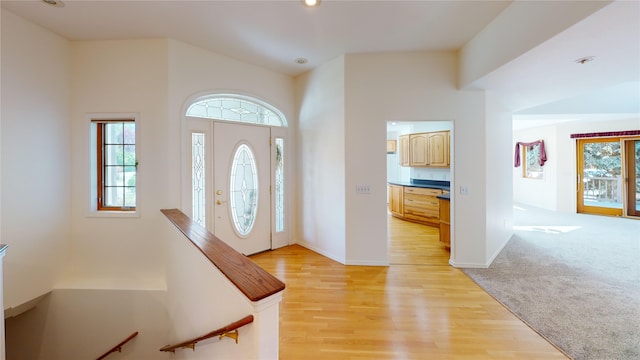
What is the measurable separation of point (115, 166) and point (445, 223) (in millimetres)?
4875

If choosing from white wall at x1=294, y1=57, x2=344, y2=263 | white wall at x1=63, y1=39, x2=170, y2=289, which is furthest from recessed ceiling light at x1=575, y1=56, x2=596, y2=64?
white wall at x1=63, y1=39, x2=170, y2=289

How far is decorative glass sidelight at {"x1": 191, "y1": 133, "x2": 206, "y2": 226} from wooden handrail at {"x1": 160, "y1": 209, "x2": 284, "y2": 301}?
1.38 m

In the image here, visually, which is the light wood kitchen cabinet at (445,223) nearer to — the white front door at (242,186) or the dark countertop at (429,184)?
the dark countertop at (429,184)

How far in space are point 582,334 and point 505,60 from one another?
8.37 ft

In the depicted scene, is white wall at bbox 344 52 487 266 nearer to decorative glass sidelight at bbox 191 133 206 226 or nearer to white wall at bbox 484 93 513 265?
white wall at bbox 484 93 513 265

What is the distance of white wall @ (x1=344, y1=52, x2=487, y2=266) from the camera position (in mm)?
3547

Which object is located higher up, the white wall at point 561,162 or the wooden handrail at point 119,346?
the white wall at point 561,162

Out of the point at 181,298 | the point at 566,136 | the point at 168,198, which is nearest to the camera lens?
the point at 181,298

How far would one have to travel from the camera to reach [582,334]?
221cm

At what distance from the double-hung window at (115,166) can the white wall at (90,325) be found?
3.59ft

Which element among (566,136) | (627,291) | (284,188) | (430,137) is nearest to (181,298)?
(284,188)

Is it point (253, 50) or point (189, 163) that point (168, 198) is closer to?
point (189, 163)

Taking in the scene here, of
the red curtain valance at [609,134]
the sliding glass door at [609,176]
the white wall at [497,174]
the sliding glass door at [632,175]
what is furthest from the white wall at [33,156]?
the sliding glass door at [632,175]

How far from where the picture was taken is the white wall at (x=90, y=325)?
3.14m
